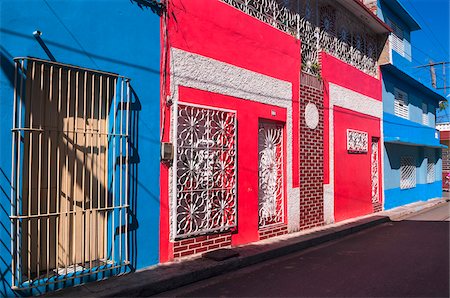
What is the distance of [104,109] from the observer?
4.71 m

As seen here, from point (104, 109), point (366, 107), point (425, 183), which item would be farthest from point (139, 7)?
point (425, 183)

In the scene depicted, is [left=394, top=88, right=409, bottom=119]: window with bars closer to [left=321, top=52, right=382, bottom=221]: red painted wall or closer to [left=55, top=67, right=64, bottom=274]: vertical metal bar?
[left=321, top=52, right=382, bottom=221]: red painted wall

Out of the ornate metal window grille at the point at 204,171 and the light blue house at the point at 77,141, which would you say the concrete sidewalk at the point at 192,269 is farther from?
the ornate metal window grille at the point at 204,171

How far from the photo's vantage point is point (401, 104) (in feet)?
46.3

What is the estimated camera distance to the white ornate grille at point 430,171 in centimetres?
1691

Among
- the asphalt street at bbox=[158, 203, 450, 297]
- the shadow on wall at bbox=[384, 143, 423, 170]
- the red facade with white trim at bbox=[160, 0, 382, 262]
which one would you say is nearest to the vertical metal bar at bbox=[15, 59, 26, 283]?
the asphalt street at bbox=[158, 203, 450, 297]

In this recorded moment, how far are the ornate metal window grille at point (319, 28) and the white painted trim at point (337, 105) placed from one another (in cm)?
87

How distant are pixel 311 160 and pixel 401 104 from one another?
785 centimetres

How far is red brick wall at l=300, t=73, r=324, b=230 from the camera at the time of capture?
7.91 metres

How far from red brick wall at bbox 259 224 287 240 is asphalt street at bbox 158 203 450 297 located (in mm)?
650

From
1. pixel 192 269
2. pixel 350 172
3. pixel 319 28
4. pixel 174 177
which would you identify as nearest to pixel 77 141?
pixel 174 177

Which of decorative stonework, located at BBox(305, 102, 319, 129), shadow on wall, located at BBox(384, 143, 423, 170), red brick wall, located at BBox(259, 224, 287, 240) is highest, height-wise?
decorative stonework, located at BBox(305, 102, 319, 129)

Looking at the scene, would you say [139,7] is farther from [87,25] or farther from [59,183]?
[59,183]

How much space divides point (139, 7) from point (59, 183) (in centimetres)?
248
